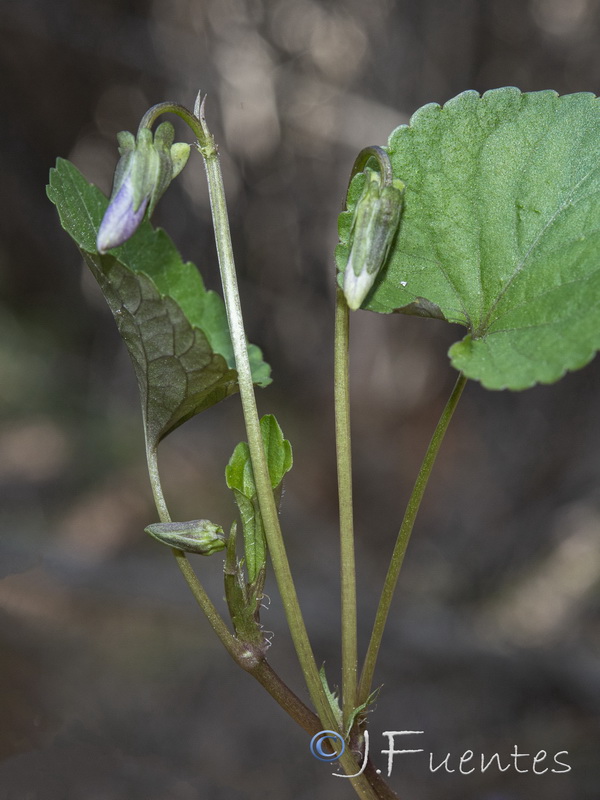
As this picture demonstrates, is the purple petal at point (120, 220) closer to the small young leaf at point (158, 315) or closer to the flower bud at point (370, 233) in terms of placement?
the small young leaf at point (158, 315)

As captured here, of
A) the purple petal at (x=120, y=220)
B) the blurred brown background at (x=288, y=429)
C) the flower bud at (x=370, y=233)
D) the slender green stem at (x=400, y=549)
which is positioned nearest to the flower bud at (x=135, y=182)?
the purple petal at (x=120, y=220)

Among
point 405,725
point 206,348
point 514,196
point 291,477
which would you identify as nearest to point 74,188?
point 206,348

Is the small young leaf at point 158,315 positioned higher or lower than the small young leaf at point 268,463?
higher

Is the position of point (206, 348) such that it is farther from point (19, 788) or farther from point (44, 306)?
point (44, 306)

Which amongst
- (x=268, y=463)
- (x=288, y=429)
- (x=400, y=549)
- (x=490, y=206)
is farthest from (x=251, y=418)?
(x=288, y=429)

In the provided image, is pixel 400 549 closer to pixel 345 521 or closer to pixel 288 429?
pixel 345 521

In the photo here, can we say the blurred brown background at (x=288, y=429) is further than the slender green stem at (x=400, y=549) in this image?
Yes
